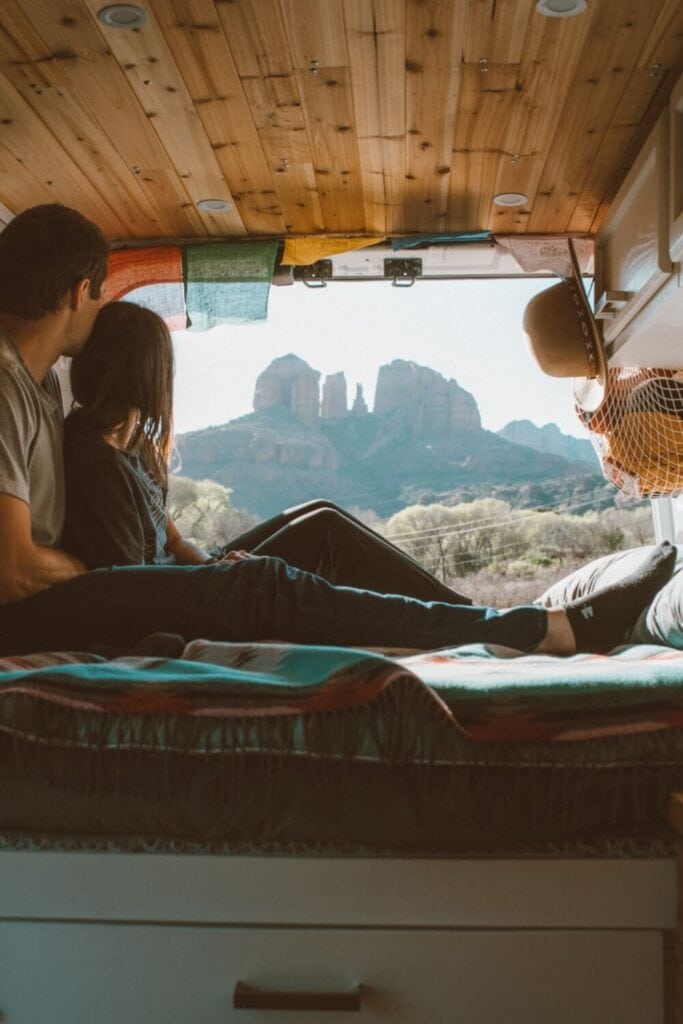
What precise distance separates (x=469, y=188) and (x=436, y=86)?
1.65 feet

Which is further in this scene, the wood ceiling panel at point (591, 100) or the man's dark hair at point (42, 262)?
the wood ceiling panel at point (591, 100)

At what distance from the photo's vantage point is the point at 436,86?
78.2 inches

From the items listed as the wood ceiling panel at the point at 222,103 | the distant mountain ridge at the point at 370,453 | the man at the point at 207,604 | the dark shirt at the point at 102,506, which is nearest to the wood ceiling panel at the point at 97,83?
the wood ceiling panel at the point at 222,103

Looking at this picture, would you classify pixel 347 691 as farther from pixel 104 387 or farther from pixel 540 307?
pixel 540 307

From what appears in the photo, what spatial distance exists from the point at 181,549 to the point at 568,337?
124 cm

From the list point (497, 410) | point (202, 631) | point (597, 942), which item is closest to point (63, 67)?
point (202, 631)

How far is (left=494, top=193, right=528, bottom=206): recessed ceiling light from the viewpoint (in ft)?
8.23

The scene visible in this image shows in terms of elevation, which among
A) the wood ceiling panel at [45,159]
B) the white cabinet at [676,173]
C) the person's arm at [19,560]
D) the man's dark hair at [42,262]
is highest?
the wood ceiling panel at [45,159]

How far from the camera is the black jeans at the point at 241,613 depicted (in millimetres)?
1251

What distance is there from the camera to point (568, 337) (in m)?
2.53

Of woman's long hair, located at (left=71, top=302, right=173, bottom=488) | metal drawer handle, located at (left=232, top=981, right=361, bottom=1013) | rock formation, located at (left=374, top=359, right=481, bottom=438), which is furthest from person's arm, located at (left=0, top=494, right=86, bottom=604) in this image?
rock formation, located at (left=374, top=359, right=481, bottom=438)

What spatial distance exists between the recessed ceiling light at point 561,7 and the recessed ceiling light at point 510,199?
781mm

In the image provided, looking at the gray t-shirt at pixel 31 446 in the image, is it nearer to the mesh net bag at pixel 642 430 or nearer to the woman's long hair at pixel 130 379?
the woman's long hair at pixel 130 379

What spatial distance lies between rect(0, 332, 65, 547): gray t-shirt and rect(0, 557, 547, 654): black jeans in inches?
6.9
